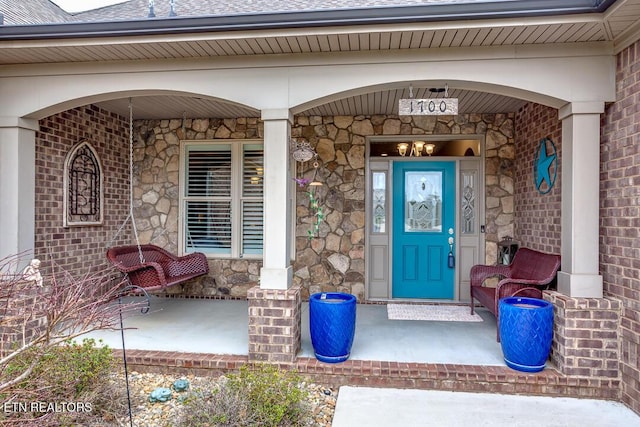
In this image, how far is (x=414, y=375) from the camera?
10.3 ft

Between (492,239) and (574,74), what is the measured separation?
8.44 feet

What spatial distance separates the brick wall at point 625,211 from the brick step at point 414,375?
32 centimetres

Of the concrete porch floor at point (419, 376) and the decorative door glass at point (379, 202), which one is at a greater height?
the decorative door glass at point (379, 202)

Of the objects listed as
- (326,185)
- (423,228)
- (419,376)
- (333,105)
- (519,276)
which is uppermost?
(333,105)

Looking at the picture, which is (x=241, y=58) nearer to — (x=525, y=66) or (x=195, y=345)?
(x=525, y=66)

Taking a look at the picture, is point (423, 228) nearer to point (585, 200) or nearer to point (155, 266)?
point (585, 200)

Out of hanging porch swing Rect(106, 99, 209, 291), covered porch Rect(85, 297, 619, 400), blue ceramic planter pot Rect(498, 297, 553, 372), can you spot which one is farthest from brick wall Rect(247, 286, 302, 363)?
blue ceramic planter pot Rect(498, 297, 553, 372)

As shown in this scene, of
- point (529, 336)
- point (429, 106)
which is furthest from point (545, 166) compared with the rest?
point (529, 336)

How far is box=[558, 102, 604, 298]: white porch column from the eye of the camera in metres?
3.12

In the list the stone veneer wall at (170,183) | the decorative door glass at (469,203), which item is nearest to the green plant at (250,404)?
the stone veneer wall at (170,183)

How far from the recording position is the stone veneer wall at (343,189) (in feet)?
17.5

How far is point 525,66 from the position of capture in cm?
317

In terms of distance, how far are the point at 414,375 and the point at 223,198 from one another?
11.9 feet

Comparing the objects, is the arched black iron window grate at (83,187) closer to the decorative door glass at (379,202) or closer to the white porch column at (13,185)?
the white porch column at (13,185)
